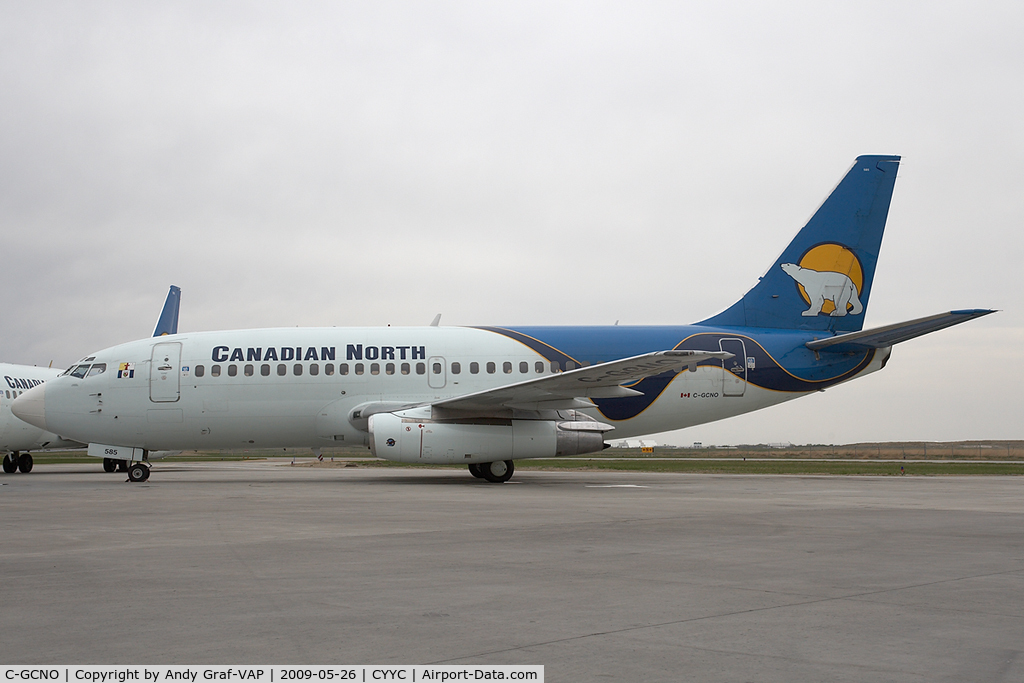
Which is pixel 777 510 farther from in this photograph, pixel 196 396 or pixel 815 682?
pixel 196 396

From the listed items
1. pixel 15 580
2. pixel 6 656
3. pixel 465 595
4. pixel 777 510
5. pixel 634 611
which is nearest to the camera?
pixel 6 656

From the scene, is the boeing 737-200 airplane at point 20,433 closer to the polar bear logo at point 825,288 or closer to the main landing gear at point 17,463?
the main landing gear at point 17,463

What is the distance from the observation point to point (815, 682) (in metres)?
3.75

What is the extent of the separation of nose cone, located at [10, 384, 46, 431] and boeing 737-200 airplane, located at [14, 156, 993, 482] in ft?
0.12

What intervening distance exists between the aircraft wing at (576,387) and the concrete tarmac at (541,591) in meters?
6.01

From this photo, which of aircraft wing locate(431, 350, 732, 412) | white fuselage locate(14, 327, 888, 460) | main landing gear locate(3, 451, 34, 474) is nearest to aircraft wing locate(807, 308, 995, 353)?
white fuselage locate(14, 327, 888, 460)

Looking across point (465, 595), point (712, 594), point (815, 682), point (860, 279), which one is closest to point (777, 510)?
point (712, 594)

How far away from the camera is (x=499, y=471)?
67.8 feet

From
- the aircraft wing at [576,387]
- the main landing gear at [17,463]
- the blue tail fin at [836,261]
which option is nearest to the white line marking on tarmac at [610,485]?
the aircraft wing at [576,387]

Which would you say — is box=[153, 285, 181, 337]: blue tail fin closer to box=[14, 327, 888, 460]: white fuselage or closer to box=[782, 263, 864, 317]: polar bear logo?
box=[14, 327, 888, 460]: white fuselage

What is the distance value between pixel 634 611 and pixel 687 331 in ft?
59.2

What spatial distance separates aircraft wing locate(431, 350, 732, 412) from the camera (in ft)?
58.3

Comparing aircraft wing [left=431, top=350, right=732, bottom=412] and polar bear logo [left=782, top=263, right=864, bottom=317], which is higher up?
polar bear logo [left=782, top=263, right=864, bottom=317]

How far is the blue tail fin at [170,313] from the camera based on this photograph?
57.9 m
